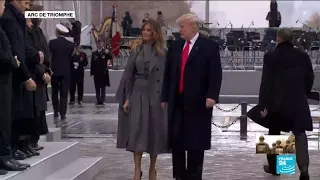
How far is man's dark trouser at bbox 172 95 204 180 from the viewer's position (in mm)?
6531

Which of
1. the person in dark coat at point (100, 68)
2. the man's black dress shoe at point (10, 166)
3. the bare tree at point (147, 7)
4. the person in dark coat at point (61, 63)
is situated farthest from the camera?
the bare tree at point (147, 7)

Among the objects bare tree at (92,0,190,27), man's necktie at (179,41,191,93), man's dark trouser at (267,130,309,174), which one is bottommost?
man's dark trouser at (267,130,309,174)

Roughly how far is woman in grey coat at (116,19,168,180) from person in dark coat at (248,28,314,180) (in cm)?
129

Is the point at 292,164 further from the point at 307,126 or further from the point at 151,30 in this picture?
the point at 151,30

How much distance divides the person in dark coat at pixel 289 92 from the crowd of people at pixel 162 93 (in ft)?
0.04

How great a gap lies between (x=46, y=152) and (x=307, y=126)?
2.97 metres

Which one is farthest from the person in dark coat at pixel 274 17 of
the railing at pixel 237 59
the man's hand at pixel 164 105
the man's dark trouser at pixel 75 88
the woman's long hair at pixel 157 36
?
the man's hand at pixel 164 105

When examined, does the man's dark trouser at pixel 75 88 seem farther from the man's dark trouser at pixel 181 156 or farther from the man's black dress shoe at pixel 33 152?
the man's dark trouser at pixel 181 156

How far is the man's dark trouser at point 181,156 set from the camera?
21.4ft

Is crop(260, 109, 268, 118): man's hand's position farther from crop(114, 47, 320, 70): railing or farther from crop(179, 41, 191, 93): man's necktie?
crop(114, 47, 320, 70): railing

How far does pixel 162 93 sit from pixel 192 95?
1.40 feet

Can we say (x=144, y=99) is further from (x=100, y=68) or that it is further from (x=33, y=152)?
(x=100, y=68)

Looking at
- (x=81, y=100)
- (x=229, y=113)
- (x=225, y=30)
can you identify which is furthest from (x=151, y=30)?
(x=225, y=30)

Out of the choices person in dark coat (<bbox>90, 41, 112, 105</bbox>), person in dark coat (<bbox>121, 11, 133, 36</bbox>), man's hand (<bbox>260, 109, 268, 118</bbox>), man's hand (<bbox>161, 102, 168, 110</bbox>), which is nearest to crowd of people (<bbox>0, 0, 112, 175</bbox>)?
man's hand (<bbox>161, 102, 168, 110</bbox>)
